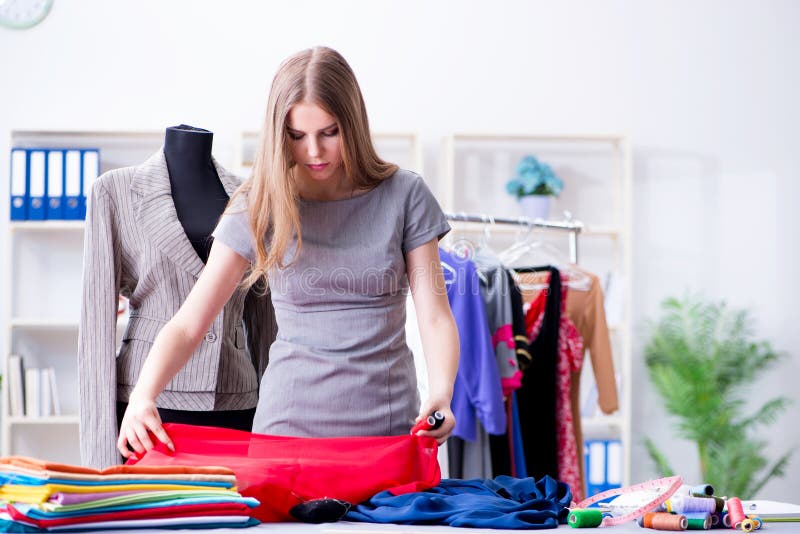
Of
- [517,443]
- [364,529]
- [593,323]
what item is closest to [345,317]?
[364,529]

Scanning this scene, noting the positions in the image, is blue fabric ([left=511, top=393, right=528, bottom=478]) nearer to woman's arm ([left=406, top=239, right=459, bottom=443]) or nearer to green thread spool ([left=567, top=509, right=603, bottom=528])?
woman's arm ([left=406, top=239, right=459, bottom=443])

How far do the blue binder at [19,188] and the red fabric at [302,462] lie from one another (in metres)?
3.01

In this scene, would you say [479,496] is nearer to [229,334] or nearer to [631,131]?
[229,334]

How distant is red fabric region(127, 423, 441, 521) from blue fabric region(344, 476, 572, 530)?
0.04 m

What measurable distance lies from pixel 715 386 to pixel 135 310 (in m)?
3.28

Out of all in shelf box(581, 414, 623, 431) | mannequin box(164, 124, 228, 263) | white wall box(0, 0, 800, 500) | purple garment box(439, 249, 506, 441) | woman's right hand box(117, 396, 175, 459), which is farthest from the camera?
white wall box(0, 0, 800, 500)

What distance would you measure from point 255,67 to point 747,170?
8.24 feet

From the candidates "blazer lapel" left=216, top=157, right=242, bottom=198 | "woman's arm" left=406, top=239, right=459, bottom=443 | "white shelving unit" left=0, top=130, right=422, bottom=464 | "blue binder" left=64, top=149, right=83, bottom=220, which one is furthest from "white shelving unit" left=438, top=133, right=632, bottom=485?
"woman's arm" left=406, top=239, right=459, bottom=443

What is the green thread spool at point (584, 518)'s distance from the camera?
3.97 feet

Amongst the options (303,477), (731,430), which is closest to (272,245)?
(303,477)

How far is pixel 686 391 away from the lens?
439cm

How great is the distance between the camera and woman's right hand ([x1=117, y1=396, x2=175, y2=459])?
1.35 meters

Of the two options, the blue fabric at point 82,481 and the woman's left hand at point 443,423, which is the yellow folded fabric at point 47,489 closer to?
the blue fabric at point 82,481

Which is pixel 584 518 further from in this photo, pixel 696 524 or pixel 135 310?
pixel 135 310
